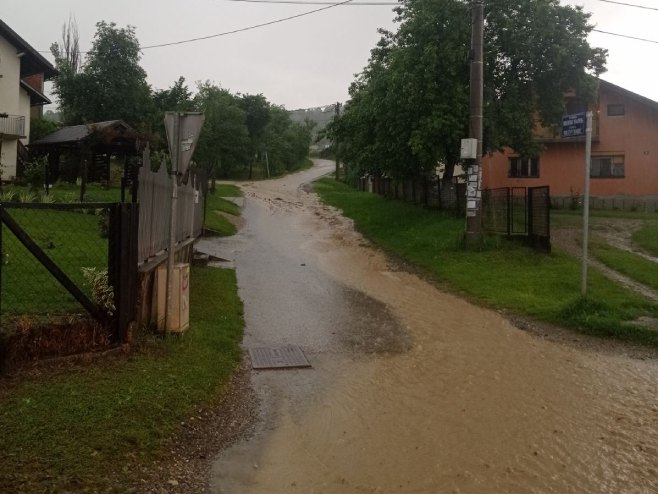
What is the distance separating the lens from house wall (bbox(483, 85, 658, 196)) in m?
27.8

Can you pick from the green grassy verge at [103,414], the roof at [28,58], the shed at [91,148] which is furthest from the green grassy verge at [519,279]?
the roof at [28,58]

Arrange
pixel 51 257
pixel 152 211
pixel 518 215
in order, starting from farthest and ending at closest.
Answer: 1. pixel 518 215
2. pixel 51 257
3. pixel 152 211

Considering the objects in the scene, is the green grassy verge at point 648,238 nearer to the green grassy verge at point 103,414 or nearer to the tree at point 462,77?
the tree at point 462,77

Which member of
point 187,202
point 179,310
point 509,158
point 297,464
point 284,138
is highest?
point 284,138

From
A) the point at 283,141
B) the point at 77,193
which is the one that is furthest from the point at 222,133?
the point at 77,193

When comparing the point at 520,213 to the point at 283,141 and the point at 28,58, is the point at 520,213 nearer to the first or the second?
the point at 28,58

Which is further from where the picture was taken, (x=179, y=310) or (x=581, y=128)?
(x=581, y=128)

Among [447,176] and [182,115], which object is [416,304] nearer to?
[182,115]

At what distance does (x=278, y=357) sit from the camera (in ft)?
22.9

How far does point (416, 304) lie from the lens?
33.5ft

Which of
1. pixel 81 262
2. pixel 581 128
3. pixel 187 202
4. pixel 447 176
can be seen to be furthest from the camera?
pixel 447 176

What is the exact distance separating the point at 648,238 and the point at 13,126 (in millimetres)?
27442

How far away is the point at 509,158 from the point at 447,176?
836cm

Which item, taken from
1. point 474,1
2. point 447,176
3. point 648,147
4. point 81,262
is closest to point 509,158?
point 648,147
